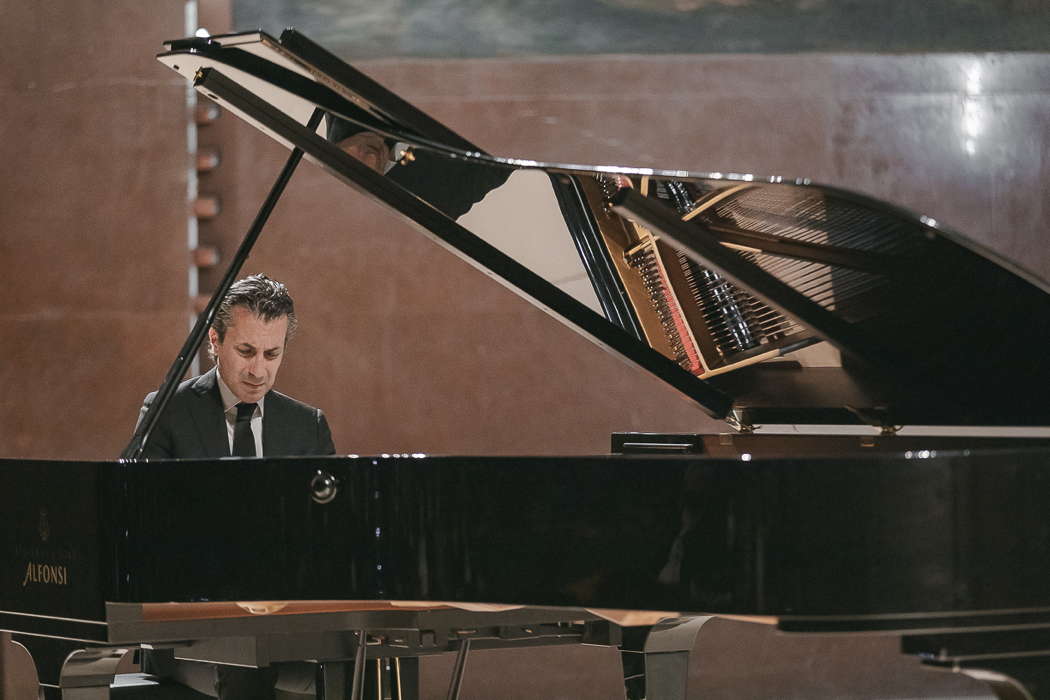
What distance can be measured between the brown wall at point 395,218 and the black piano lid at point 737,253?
6.87ft

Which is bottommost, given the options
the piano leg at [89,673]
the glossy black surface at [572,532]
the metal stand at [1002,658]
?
the piano leg at [89,673]

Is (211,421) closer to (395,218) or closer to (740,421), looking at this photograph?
(740,421)

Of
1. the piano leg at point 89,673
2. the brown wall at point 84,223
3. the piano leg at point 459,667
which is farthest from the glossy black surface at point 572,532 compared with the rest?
the brown wall at point 84,223

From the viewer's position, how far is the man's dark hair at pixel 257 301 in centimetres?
321

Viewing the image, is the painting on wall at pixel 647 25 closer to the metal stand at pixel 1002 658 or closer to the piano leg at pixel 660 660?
the piano leg at pixel 660 660

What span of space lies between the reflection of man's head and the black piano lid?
2 cm

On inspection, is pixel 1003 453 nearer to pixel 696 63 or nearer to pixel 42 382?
pixel 696 63

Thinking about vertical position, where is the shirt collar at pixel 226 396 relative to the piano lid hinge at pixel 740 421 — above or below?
above

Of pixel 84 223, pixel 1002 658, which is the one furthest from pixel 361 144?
pixel 84 223

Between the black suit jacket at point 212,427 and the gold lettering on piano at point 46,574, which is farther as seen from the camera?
the black suit jacket at point 212,427

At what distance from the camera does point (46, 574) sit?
2.38 metres

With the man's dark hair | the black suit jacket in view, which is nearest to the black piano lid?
the man's dark hair

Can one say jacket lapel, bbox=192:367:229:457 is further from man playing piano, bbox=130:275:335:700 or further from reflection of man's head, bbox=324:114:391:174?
reflection of man's head, bbox=324:114:391:174

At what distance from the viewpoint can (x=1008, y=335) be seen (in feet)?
7.50
